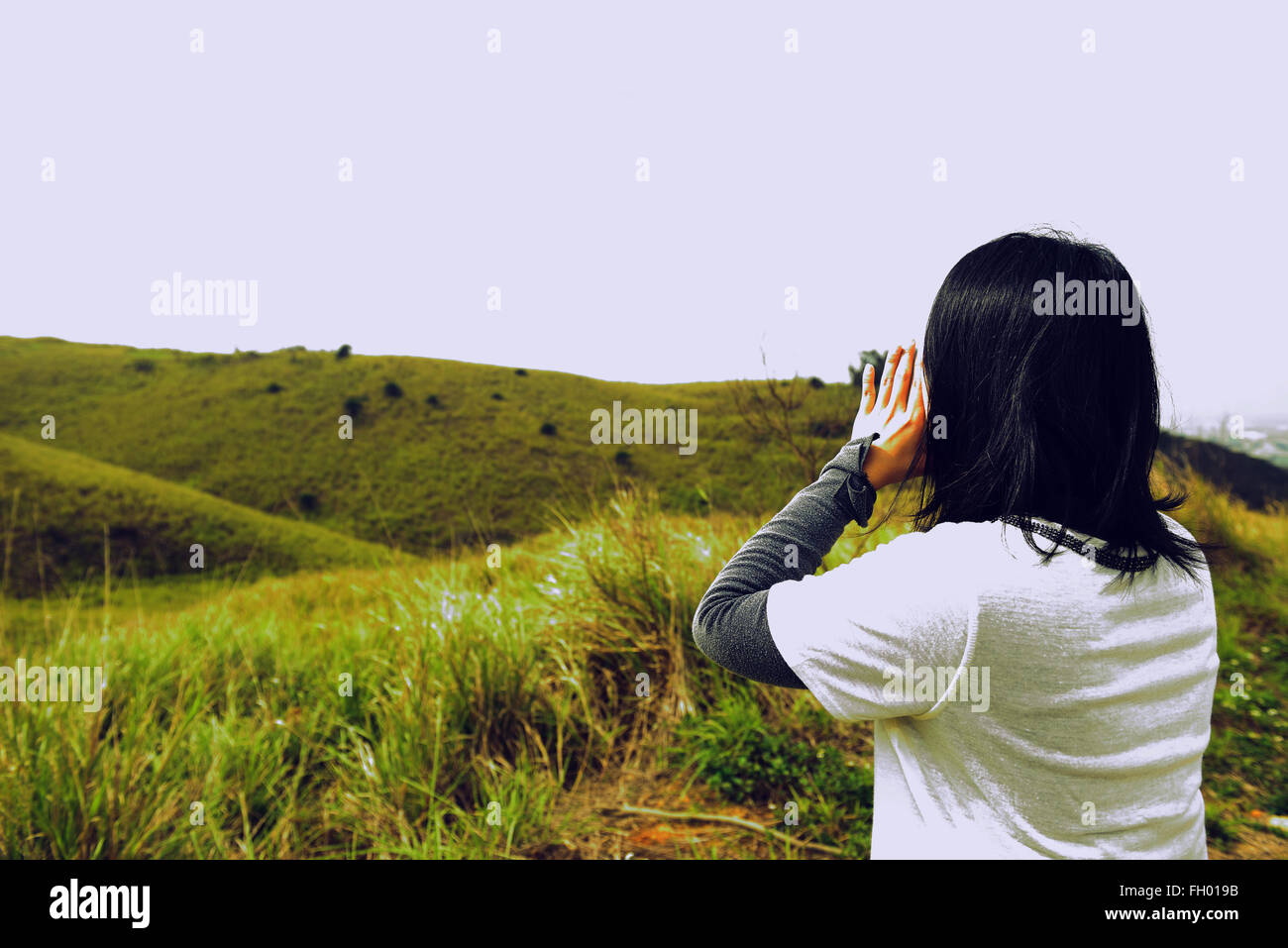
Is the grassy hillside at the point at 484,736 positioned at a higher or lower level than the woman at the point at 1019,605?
lower

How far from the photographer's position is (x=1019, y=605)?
0.96m

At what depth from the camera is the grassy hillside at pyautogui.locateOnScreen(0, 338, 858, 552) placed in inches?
1264

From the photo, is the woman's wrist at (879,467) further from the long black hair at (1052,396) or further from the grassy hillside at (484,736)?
the grassy hillside at (484,736)

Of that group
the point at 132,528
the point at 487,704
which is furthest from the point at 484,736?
the point at 132,528

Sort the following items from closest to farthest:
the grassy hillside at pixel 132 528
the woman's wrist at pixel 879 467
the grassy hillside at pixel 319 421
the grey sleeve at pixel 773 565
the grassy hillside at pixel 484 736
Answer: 1. the grey sleeve at pixel 773 565
2. the woman's wrist at pixel 879 467
3. the grassy hillside at pixel 484 736
4. the grassy hillside at pixel 132 528
5. the grassy hillside at pixel 319 421

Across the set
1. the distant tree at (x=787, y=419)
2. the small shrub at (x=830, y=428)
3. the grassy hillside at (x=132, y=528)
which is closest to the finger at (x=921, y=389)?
the distant tree at (x=787, y=419)

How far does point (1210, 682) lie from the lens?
114 centimetres

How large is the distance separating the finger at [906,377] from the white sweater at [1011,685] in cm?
39

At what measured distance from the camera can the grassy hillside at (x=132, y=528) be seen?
26.7m

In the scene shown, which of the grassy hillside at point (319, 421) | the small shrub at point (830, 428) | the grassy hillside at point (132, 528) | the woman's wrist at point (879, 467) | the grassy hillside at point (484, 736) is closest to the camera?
the woman's wrist at point (879, 467)

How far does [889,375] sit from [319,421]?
40.8 metres

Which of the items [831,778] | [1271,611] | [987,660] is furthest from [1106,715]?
[1271,611]
